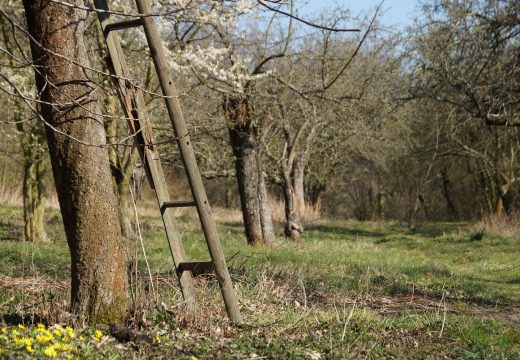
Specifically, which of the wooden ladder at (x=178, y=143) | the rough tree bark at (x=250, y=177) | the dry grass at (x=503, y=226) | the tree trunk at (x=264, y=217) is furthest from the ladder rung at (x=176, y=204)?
the dry grass at (x=503, y=226)

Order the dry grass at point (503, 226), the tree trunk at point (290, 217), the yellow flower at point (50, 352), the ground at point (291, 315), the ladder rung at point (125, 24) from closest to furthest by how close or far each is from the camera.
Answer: the yellow flower at point (50, 352) < the ground at point (291, 315) < the ladder rung at point (125, 24) < the tree trunk at point (290, 217) < the dry grass at point (503, 226)

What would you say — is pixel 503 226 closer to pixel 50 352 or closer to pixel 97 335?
pixel 97 335

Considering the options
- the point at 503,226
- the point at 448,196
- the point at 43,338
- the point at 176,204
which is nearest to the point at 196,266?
the point at 176,204

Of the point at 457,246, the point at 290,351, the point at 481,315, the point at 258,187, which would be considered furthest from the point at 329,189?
the point at 290,351

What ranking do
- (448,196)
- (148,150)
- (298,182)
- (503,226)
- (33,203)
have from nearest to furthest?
(148,150)
(33,203)
(503,226)
(298,182)
(448,196)

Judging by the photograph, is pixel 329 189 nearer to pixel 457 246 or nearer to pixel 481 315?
pixel 457 246

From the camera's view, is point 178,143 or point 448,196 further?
point 448,196

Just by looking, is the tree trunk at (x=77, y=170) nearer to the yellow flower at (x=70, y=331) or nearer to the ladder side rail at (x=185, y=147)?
the yellow flower at (x=70, y=331)

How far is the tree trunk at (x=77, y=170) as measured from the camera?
173 inches

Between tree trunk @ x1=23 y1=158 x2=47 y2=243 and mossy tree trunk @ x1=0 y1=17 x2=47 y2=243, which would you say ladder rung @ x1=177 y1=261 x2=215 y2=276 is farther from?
tree trunk @ x1=23 y1=158 x2=47 y2=243

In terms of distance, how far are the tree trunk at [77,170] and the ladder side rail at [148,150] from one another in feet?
1.08

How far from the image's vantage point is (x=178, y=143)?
15.3 ft

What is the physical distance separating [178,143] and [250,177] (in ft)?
29.6

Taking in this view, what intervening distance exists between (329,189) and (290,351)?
30103 mm
